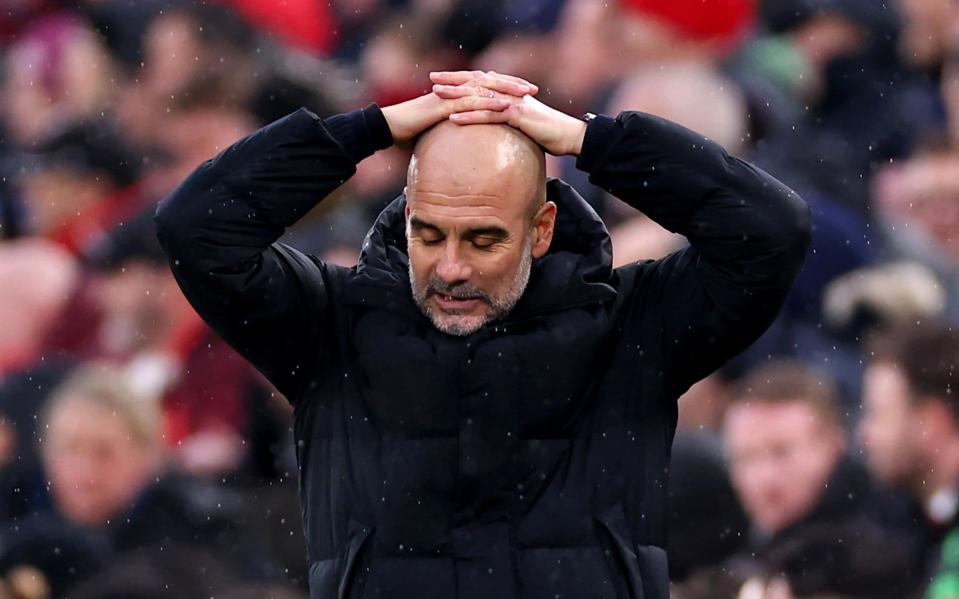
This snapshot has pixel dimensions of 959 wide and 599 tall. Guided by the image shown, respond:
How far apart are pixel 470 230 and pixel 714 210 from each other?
42 cm

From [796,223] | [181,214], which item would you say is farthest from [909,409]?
[181,214]

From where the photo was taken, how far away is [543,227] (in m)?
3.58

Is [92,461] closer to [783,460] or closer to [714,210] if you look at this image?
[783,460]

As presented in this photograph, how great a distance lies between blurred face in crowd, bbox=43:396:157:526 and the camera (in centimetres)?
610

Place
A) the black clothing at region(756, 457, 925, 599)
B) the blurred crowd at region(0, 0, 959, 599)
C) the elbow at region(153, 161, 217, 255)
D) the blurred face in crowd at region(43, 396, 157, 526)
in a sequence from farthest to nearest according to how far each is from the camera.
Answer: the blurred face in crowd at region(43, 396, 157, 526), the blurred crowd at region(0, 0, 959, 599), the black clothing at region(756, 457, 925, 599), the elbow at region(153, 161, 217, 255)

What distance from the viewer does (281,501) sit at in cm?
594

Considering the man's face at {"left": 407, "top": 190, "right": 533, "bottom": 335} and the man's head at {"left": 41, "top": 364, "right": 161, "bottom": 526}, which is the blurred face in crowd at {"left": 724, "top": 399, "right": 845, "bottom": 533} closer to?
the man's head at {"left": 41, "top": 364, "right": 161, "bottom": 526}

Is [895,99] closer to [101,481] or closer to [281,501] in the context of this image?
[281,501]

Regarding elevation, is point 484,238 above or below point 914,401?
above

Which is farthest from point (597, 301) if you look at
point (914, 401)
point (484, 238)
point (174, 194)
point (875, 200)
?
point (875, 200)

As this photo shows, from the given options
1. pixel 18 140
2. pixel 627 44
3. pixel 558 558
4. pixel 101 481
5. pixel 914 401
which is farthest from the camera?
pixel 18 140

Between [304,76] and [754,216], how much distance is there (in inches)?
141

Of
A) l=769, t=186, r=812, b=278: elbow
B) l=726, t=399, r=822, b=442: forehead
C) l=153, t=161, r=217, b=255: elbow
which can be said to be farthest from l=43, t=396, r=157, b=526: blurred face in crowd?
l=769, t=186, r=812, b=278: elbow

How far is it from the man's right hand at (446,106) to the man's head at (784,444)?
2418 mm
